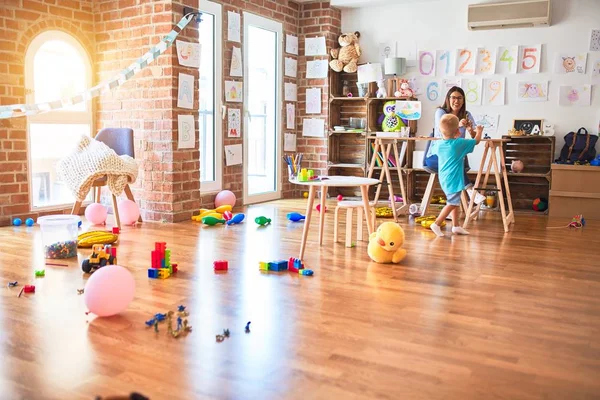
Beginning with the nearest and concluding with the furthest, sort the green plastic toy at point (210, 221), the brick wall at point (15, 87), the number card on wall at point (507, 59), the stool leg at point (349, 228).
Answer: the stool leg at point (349, 228) < the brick wall at point (15, 87) < the green plastic toy at point (210, 221) < the number card on wall at point (507, 59)

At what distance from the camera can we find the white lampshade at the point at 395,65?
6879 millimetres

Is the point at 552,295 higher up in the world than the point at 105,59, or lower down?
lower down

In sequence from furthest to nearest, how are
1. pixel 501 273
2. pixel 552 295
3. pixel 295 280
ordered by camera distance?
pixel 501 273
pixel 295 280
pixel 552 295

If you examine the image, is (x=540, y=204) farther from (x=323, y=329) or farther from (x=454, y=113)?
(x=323, y=329)

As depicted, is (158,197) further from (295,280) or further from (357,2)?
(357,2)

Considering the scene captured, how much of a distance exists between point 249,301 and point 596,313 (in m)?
1.59

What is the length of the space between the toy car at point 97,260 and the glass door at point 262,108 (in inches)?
130

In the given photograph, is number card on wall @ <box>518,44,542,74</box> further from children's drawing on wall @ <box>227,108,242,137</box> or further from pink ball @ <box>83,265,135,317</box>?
pink ball @ <box>83,265,135,317</box>

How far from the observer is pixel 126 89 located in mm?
5625

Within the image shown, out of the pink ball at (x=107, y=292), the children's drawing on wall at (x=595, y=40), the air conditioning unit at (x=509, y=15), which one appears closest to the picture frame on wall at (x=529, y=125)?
the children's drawing on wall at (x=595, y=40)

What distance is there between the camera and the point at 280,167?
291 inches

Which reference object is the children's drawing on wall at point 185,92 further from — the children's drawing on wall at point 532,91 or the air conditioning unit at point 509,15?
the children's drawing on wall at point 532,91

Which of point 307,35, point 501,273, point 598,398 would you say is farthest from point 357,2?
point 598,398

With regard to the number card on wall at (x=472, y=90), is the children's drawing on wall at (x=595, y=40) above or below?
above
